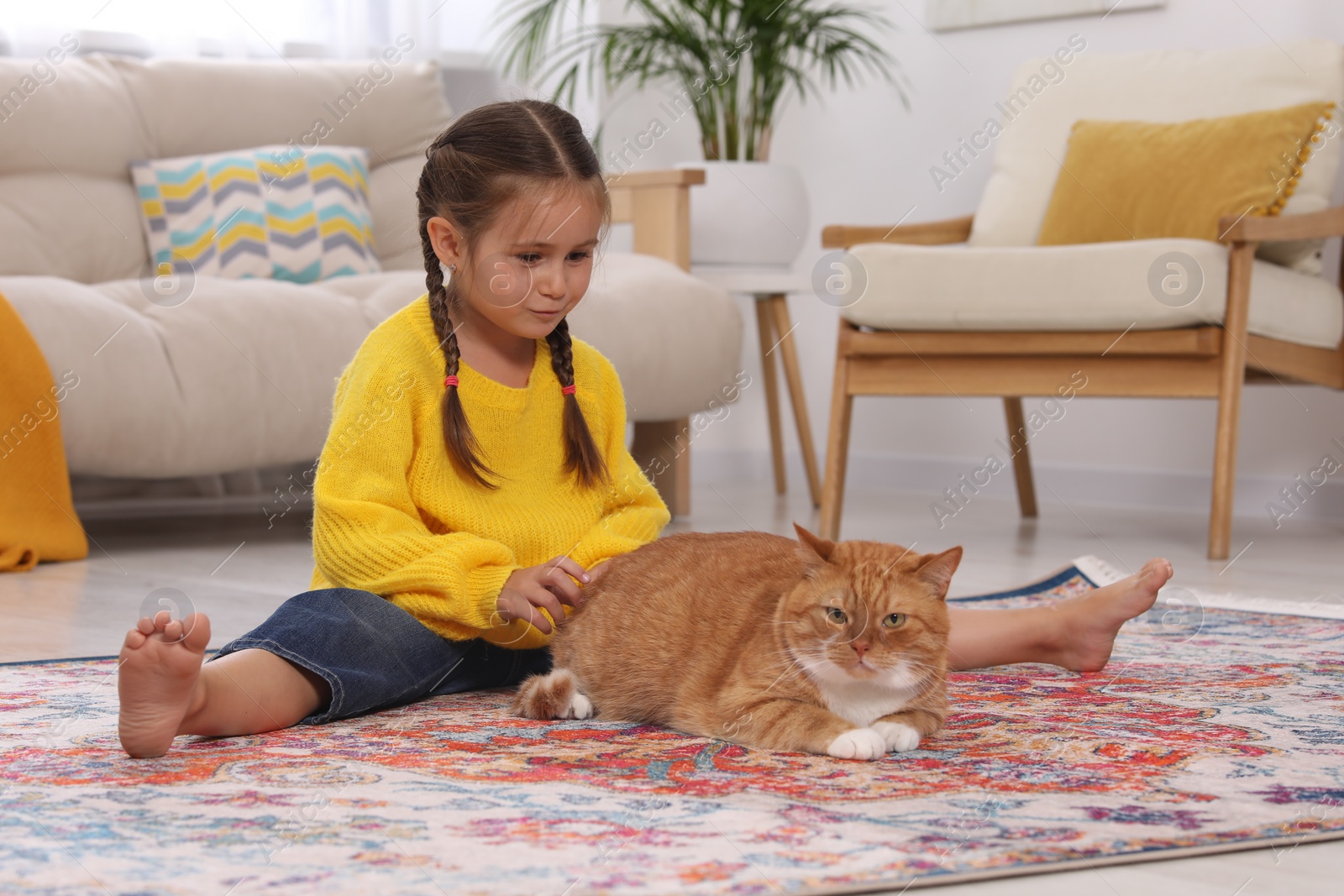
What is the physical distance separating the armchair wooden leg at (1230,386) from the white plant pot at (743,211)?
1.29 m

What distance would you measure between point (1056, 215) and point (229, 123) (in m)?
1.86

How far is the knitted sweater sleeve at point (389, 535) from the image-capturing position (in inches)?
51.3

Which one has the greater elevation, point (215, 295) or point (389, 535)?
point (215, 295)

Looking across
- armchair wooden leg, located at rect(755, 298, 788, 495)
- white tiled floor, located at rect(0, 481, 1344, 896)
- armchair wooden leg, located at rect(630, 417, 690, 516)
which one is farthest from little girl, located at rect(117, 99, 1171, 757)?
armchair wooden leg, located at rect(755, 298, 788, 495)

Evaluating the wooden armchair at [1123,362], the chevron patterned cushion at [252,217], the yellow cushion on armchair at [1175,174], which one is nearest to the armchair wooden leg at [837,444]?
the wooden armchair at [1123,362]

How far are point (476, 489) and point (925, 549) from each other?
1.28 m

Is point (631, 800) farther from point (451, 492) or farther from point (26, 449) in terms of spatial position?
point (26, 449)

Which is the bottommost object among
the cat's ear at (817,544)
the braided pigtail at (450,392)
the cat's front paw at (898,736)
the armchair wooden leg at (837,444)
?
the armchair wooden leg at (837,444)

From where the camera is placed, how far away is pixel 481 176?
135 cm

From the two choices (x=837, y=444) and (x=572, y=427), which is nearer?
(x=572, y=427)

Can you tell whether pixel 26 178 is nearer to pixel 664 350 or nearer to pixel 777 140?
pixel 664 350

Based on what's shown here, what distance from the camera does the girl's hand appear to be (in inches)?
50.5

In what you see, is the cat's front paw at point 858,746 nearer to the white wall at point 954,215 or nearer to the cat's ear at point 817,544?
the cat's ear at point 817,544

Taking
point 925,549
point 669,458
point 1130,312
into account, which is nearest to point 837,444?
point 925,549
